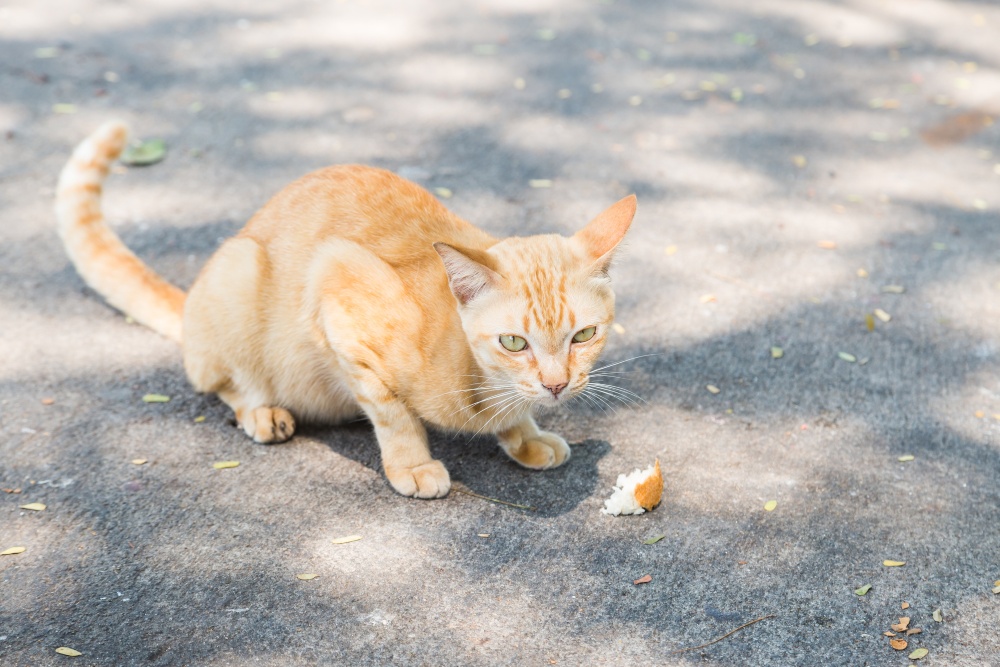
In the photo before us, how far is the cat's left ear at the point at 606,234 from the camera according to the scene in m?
2.71

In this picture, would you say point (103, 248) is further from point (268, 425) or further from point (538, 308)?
point (538, 308)

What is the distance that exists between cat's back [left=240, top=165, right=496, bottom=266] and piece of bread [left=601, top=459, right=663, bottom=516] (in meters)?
0.90

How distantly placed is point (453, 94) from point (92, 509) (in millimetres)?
3740

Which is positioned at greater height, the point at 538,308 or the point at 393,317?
the point at 538,308

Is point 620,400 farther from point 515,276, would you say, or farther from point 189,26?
point 189,26

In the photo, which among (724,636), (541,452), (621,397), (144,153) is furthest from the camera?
(144,153)

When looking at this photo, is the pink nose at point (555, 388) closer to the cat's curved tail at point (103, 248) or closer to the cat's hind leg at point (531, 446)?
the cat's hind leg at point (531, 446)

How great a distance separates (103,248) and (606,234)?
6.69 ft

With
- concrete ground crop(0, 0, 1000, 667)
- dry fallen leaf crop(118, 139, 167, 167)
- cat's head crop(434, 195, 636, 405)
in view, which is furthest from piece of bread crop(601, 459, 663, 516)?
dry fallen leaf crop(118, 139, 167, 167)

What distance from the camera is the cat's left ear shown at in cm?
271

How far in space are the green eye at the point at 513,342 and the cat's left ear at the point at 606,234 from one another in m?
0.31

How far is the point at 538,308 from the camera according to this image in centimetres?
262

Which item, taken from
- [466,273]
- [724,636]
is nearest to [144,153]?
[466,273]

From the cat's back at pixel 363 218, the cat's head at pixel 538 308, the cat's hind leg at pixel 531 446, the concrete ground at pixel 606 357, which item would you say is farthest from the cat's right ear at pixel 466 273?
the concrete ground at pixel 606 357
